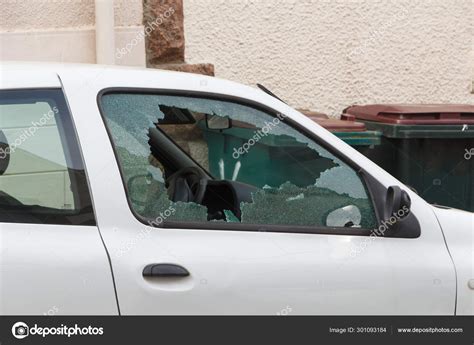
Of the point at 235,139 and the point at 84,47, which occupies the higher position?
the point at 84,47

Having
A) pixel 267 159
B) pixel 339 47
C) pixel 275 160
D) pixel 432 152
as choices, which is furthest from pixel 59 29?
pixel 275 160

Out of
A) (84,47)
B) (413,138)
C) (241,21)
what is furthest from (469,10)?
(84,47)

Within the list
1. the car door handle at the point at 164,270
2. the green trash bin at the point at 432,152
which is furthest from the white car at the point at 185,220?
the green trash bin at the point at 432,152

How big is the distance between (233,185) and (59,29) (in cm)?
387

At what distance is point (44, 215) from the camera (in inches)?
120

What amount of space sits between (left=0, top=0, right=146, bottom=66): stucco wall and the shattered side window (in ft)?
12.0

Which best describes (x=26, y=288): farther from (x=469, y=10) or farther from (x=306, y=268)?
(x=469, y=10)

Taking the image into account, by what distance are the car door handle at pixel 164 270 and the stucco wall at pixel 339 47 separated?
4.59 m

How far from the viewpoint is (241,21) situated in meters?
7.54

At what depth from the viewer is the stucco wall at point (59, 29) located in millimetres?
7047

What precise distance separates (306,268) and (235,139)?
1217 millimetres

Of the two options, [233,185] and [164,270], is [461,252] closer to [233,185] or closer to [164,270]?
[233,185]

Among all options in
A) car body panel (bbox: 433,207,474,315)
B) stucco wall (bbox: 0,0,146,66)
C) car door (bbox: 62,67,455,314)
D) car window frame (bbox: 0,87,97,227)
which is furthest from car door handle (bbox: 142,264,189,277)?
stucco wall (bbox: 0,0,146,66)

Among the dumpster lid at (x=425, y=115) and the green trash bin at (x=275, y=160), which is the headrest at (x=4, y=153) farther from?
the dumpster lid at (x=425, y=115)
